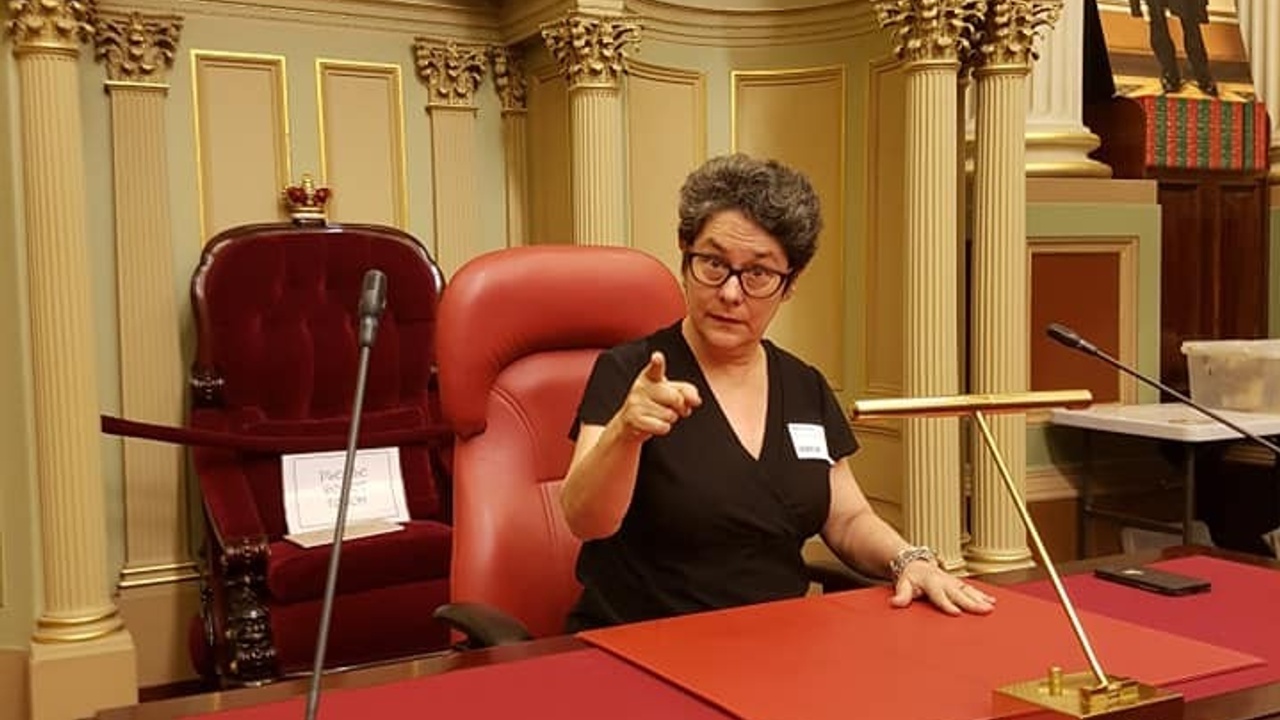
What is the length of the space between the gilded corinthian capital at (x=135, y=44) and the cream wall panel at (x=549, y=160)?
1184 mm

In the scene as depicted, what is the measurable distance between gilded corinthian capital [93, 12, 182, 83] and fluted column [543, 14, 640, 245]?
3.82 feet

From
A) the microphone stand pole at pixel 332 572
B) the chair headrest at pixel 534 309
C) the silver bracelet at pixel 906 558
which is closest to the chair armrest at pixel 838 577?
the silver bracelet at pixel 906 558

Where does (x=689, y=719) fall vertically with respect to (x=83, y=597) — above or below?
above

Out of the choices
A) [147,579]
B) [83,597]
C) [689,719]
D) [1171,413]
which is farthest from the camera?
[1171,413]

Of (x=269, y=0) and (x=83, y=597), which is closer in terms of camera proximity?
(x=83, y=597)

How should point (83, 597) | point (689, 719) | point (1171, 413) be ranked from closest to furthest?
point (689, 719)
point (83, 597)
point (1171, 413)

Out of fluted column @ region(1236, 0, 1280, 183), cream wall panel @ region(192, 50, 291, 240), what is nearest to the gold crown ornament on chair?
cream wall panel @ region(192, 50, 291, 240)

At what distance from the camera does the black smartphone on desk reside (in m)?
1.72

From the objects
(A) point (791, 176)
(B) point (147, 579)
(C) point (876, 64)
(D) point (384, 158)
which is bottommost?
(B) point (147, 579)

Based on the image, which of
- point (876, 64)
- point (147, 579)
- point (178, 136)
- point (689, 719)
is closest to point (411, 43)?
point (178, 136)

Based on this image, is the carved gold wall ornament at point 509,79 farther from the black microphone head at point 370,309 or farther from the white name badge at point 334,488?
the black microphone head at point 370,309

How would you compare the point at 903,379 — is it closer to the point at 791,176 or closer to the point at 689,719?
the point at 791,176

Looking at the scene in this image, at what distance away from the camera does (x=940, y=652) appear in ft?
4.67

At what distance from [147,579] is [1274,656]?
327 cm
